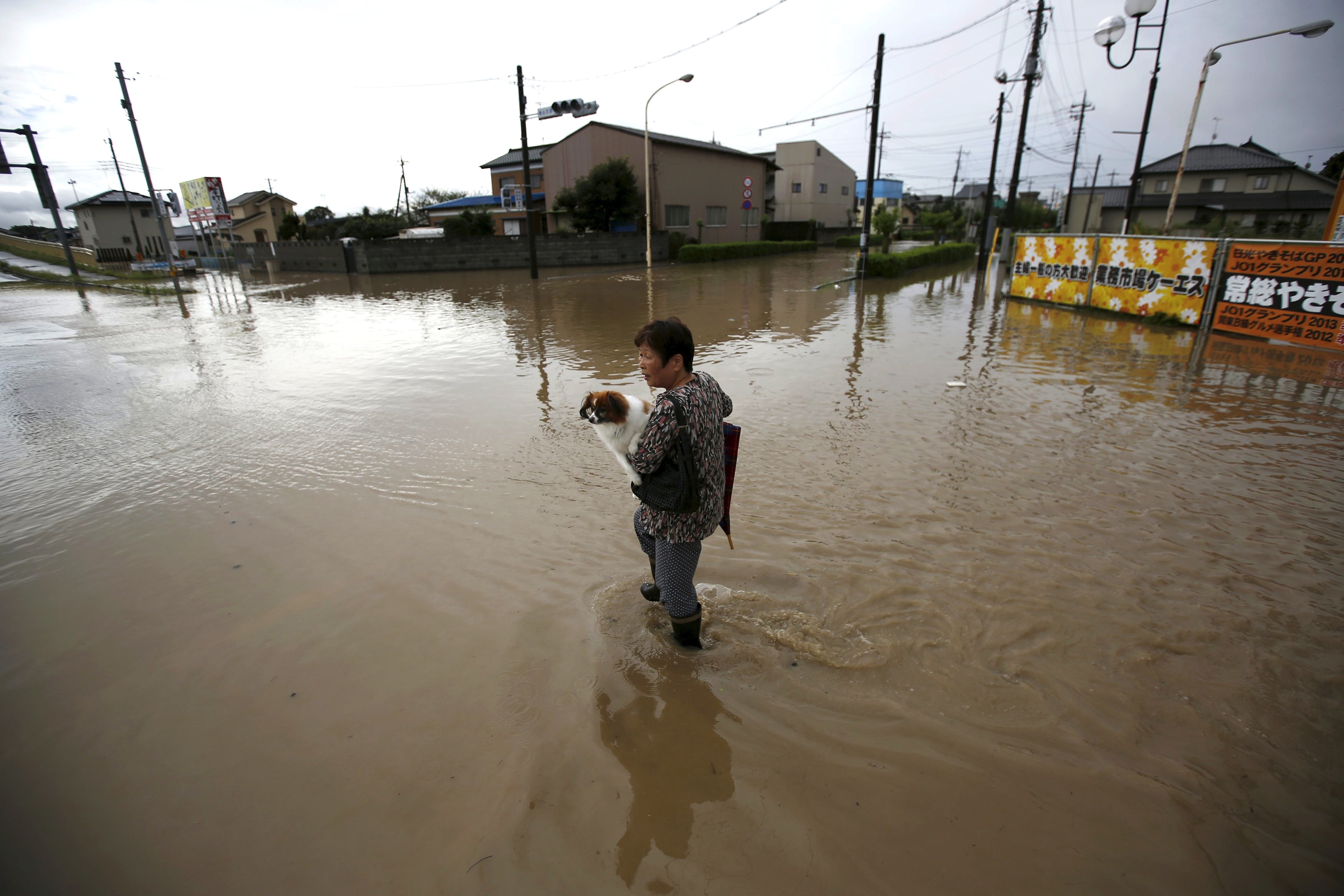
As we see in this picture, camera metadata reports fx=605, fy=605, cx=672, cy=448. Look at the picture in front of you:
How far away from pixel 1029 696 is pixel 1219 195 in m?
51.8

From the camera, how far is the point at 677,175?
117 ft

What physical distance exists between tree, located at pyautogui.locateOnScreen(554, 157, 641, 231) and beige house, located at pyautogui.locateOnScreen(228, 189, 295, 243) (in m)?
34.3

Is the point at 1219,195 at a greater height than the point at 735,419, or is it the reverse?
the point at 1219,195

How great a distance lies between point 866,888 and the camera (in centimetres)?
189

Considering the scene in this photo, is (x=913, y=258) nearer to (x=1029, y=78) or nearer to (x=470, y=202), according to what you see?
(x=1029, y=78)

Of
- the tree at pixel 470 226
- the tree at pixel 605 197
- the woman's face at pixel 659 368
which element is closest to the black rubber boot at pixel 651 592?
the woman's face at pixel 659 368

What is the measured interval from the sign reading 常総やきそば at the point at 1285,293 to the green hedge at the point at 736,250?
24.2 metres

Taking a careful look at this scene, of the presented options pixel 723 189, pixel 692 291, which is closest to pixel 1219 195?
pixel 723 189

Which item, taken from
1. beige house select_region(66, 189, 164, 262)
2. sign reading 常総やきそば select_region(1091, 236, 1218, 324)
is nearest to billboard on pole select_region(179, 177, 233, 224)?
beige house select_region(66, 189, 164, 262)

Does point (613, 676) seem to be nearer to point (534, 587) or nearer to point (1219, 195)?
point (534, 587)

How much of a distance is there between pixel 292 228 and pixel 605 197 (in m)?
21.9

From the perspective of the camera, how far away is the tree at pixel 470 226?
3462 centimetres

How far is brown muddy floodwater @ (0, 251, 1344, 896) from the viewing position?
2.05 metres

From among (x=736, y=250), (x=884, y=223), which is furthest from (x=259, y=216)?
(x=884, y=223)
